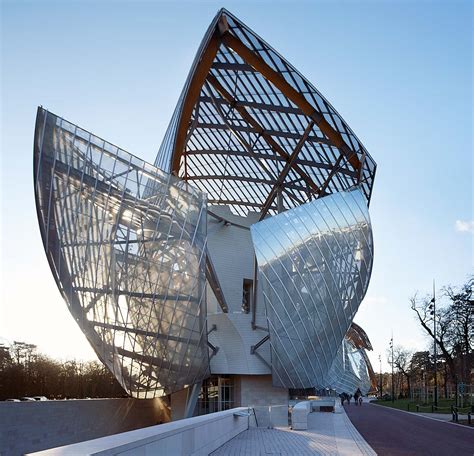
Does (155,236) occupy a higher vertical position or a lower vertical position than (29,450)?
higher

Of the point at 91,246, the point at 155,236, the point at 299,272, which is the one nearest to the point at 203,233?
the point at 155,236

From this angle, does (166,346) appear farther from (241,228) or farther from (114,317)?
(241,228)

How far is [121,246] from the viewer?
99.8 feet

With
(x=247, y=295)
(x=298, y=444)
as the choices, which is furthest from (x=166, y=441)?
(x=247, y=295)

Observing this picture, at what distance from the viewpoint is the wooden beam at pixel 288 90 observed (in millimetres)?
33812

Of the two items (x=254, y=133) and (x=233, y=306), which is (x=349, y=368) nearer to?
(x=233, y=306)

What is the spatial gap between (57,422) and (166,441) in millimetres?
17428

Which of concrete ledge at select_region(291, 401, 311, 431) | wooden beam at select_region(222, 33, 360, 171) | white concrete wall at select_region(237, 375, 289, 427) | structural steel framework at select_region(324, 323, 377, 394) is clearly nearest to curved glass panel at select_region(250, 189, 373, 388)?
white concrete wall at select_region(237, 375, 289, 427)

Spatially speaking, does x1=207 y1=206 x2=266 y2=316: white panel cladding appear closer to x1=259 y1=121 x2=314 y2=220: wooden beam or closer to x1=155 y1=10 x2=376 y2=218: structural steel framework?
x1=259 y1=121 x2=314 y2=220: wooden beam

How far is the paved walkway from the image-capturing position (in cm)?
1648

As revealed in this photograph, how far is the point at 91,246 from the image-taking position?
30.3m

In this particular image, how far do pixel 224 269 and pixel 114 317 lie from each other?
69.7 ft

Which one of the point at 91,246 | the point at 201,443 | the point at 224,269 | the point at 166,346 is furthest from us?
the point at 224,269

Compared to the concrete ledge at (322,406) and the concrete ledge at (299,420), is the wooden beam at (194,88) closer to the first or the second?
the concrete ledge at (299,420)
